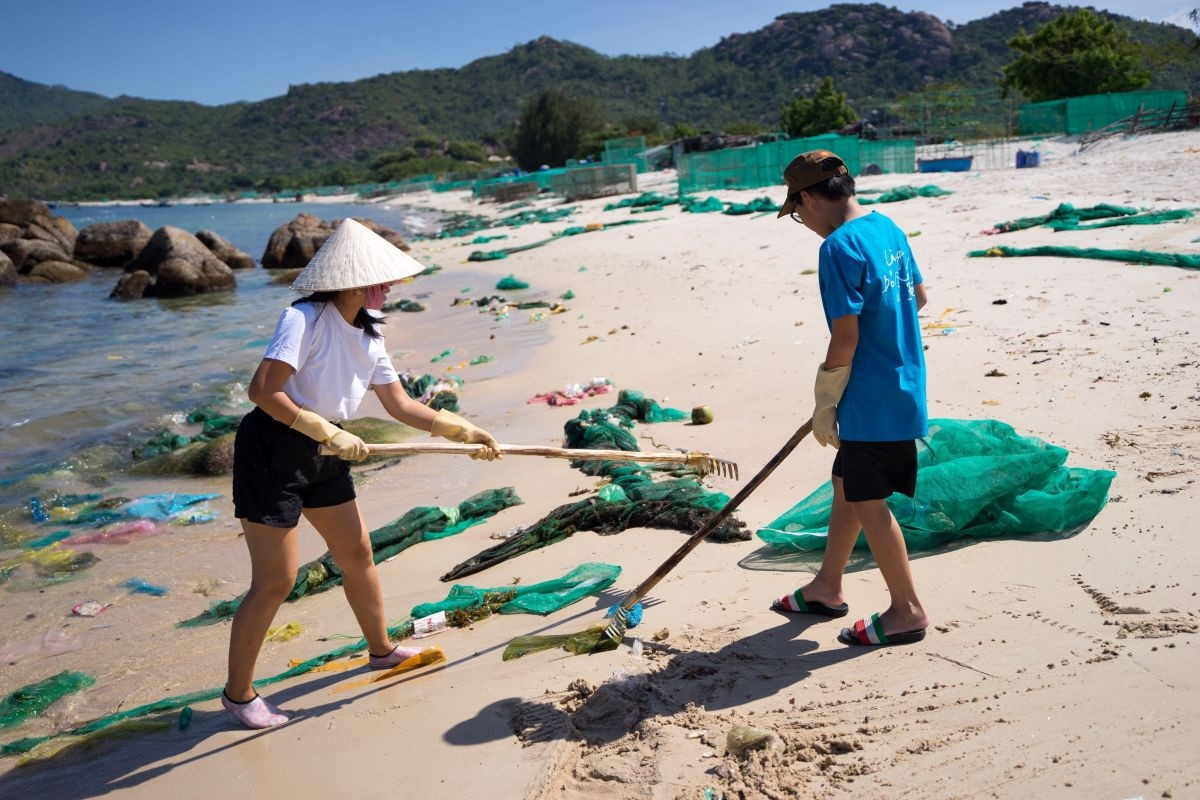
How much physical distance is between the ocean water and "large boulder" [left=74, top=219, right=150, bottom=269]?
20.6ft

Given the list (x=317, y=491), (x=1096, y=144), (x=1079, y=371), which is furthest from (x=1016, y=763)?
(x=1096, y=144)

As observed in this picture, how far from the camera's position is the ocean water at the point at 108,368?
365 inches

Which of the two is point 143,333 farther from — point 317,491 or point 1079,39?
point 1079,39

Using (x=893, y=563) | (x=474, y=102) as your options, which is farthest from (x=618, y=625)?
(x=474, y=102)

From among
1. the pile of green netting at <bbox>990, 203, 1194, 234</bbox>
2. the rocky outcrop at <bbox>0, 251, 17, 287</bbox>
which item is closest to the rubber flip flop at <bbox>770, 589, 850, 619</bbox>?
the pile of green netting at <bbox>990, 203, 1194, 234</bbox>

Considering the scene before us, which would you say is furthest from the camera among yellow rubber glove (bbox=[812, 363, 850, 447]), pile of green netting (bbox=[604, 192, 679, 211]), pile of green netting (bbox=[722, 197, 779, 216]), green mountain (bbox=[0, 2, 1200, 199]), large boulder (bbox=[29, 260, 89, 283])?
green mountain (bbox=[0, 2, 1200, 199])

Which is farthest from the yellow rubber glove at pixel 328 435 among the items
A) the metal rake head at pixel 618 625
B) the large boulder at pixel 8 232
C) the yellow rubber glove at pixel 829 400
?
the large boulder at pixel 8 232

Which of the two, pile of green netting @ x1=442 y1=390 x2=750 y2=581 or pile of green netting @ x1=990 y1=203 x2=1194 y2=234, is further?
pile of green netting @ x1=990 y1=203 x2=1194 y2=234

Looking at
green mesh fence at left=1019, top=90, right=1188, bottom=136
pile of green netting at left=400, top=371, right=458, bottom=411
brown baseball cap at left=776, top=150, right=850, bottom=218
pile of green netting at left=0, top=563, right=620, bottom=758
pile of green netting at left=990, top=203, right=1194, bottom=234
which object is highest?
green mesh fence at left=1019, top=90, right=1188, bottom=136

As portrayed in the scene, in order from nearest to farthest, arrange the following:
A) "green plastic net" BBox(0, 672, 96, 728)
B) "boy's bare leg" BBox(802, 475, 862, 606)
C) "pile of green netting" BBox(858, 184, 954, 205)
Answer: "boy's bare leg" BBox(802, 475, 862, 606) → "green plastic net" BBox(0, 672, 96, 728) → "pile of green netting" BBox(858, 184, 954, 205)

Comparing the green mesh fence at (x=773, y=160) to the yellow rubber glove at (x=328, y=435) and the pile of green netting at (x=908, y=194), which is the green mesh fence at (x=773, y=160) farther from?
the yellow rubber glove at (x=328, y=435)

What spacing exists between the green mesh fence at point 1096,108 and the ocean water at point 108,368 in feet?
84.0

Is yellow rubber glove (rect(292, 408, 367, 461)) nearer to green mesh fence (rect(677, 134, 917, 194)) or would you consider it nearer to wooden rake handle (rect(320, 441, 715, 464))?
wooden rake handle (rect(320, 441, 715, 464))

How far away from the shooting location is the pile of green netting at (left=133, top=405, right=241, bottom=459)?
28.2ft
